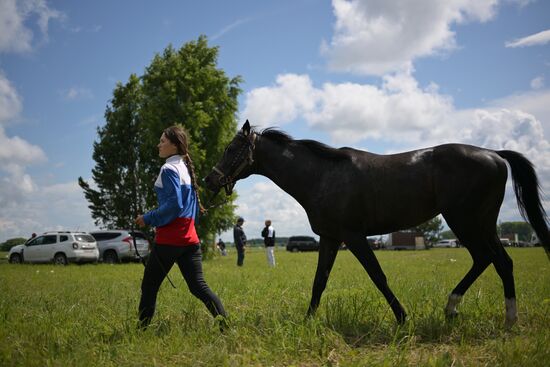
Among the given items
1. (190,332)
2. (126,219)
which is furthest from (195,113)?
(190,332)

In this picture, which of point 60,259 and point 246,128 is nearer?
point 246,128

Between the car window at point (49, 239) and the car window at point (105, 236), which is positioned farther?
the car window at point (105, 236)

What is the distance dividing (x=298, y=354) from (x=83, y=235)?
22063 mm

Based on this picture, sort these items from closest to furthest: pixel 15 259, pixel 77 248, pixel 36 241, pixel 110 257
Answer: pixel 77 248
pixel 36 241
pixel 110 257
pixel 15 259

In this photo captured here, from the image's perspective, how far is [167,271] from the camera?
463 centimetres

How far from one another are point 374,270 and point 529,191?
2368mm

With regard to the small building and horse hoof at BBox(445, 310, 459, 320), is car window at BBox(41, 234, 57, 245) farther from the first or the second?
the small building

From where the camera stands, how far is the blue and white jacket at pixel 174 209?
4406mm

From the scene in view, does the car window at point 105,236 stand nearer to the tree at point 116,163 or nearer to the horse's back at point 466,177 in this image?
the tree at point 116,163

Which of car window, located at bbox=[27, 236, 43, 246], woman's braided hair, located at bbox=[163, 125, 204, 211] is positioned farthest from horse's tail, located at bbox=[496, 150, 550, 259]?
car window, located at bbox=[27, 236, 43, 246]

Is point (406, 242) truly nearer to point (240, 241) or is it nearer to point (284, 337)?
point (240, 241)

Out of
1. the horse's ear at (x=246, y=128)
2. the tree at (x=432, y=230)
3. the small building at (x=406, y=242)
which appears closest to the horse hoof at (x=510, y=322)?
the horse's ear at (x=246, y=128)

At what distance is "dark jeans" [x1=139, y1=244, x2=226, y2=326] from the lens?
455cm

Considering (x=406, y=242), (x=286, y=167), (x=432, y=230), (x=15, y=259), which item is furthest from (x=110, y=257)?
(x=432, y=230)
